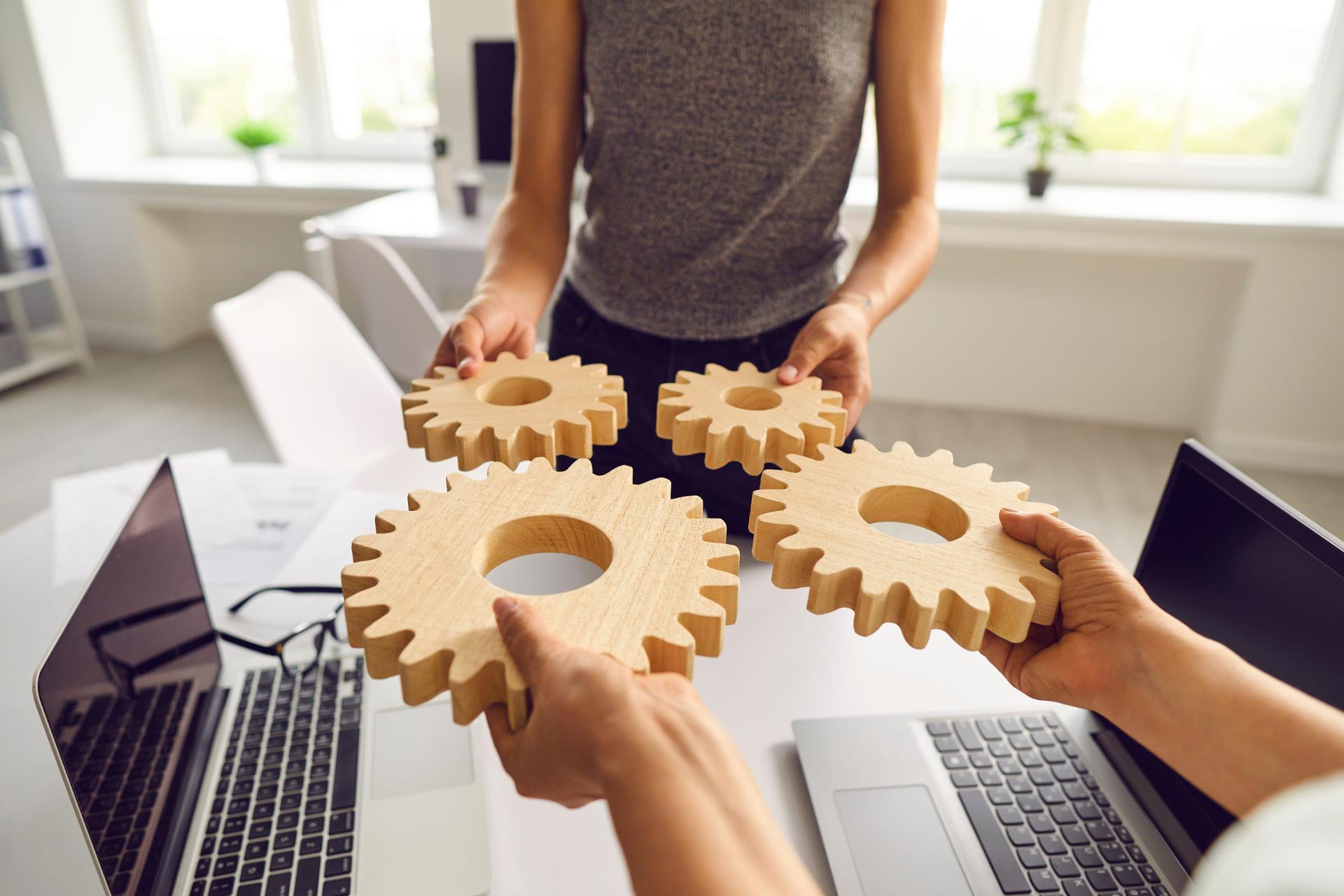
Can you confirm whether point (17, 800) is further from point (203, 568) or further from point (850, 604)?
point (850, 604)

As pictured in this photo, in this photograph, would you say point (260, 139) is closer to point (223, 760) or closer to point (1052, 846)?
point (223, 760)

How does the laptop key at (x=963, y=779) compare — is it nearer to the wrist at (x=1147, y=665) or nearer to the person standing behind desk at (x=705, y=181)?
the wrist at (x=1147, y=665)

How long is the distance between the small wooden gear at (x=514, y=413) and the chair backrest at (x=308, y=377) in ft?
3.13

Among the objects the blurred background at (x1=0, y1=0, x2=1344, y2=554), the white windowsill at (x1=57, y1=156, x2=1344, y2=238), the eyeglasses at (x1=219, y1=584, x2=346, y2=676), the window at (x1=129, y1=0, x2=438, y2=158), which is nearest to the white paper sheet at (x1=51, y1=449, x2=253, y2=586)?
the eyeglasses at (x1=219, y1=584, x2=346, y2=676)

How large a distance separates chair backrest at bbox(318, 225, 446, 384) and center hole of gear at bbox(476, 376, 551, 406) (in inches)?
53.5

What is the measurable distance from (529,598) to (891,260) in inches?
28.9

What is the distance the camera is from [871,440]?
127 inches

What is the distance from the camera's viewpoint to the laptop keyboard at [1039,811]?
712 millimetres

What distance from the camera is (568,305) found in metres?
1.29

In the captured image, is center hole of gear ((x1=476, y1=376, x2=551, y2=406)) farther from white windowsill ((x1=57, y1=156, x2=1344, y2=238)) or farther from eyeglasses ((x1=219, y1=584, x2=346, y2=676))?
white windowsill ((x1=57, y1=156, x2=1344, y2=238))

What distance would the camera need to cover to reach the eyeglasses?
0.97 meters

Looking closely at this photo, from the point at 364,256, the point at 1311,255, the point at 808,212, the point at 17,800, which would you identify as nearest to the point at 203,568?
the point at 17,800

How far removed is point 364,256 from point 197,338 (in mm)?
2764

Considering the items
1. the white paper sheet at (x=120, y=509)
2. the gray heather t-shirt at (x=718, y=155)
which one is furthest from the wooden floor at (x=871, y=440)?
the gray heather t-shirt at (x=718, y=155)
